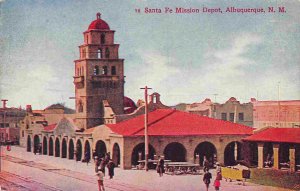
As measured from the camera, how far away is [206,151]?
65.7ft

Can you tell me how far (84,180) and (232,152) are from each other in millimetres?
4847

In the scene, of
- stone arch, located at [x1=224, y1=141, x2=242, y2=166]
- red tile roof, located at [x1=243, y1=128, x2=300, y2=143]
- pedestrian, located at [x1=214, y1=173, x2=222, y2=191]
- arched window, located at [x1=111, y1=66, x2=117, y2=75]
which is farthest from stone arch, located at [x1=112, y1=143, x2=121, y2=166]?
pedestrian, located at [x1=214, y1=173, x2=222, y2=191]

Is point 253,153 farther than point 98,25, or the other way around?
point 253,153

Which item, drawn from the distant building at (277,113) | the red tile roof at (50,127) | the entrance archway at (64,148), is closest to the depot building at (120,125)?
the entrance archway at (64,148)

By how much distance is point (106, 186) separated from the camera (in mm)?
15750

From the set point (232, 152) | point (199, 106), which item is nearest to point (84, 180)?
point (199, 106)

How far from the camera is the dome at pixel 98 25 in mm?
15606

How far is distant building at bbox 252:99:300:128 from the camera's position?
16.6 m

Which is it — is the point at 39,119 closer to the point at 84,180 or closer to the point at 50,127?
the point at 50,127

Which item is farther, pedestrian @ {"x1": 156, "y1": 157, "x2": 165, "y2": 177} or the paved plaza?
pedestrian @ {"x1": 156, "y1": 157, "x2": 165, "y2": 177}

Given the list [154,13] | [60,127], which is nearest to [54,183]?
[154,13]

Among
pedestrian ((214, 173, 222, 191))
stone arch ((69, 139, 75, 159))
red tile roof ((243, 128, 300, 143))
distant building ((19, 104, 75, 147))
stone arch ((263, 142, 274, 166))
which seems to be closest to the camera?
pedestrian ((214, 173, 222, 191))

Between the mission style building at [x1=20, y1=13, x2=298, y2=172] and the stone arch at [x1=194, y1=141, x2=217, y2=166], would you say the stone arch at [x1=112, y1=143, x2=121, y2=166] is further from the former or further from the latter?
the stone arch at [x1=194, y1=141, x2=217, y2=166]

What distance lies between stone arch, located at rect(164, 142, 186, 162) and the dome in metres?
4.00
